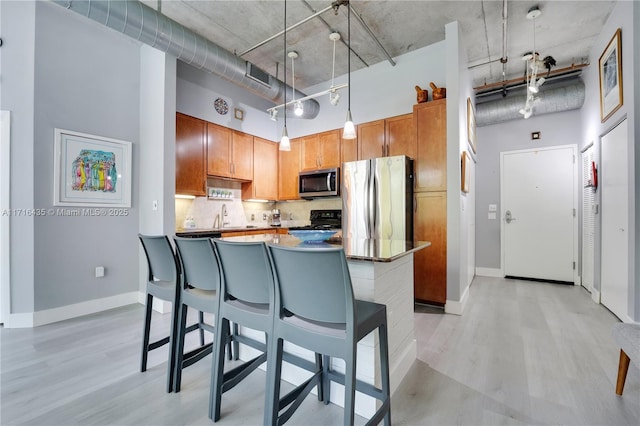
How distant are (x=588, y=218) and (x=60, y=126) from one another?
6.63 meters

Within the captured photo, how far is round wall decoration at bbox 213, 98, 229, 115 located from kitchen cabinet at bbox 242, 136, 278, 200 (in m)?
0.61

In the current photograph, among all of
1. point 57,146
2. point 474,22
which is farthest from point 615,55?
point 57,146

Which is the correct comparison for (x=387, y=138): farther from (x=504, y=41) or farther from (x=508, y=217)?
(x=508, y=217)

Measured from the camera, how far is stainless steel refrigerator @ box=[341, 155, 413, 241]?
333cm

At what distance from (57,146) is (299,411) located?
135 inches

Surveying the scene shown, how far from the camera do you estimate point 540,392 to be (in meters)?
1.71

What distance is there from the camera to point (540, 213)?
458cm

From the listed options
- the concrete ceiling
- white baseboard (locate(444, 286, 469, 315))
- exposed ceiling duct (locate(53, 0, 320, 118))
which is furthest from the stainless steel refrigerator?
exposed ceiling duct (locate(53, 0, 320, 118))

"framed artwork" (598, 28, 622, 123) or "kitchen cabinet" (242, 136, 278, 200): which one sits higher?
"framed artwork" (598, 28, 622, 123)

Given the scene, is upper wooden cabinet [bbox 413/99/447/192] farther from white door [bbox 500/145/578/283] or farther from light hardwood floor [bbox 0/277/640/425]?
white door [bbox 500/145/578/283]

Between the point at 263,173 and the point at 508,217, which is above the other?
the point at 263,173

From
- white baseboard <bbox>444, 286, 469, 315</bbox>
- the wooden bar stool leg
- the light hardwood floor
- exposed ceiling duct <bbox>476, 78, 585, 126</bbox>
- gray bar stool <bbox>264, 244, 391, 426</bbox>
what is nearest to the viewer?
gray bar stool <bbox>264, 244, 391, 426</bbox>

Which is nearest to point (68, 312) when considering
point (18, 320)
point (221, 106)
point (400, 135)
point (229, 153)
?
point (18, 320)

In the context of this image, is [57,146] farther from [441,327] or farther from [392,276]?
[441,327]
